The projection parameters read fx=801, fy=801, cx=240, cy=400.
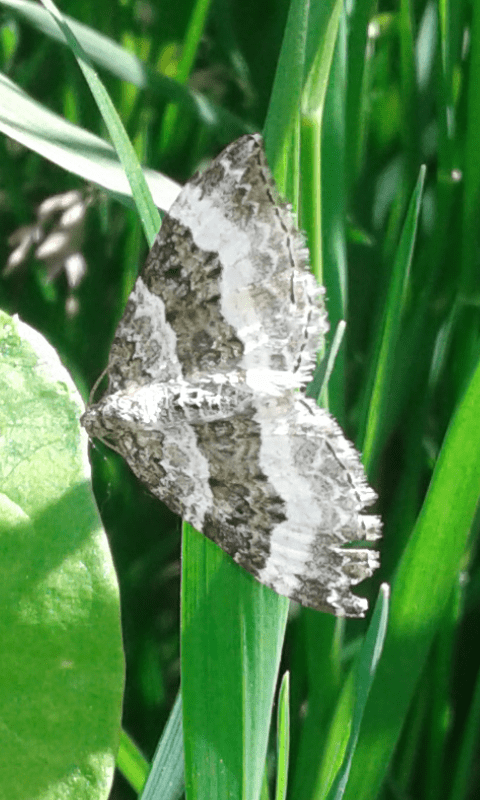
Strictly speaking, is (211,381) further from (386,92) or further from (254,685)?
(386,92)

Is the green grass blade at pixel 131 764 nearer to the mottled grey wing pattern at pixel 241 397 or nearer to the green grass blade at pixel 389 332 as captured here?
the mottled grey wing pattern at pixel 241 397

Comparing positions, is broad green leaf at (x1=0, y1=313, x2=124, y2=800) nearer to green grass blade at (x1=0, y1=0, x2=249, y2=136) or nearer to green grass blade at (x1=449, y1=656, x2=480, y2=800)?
green grass blade at (x1=449, y1=656, x2=480, y2=800)

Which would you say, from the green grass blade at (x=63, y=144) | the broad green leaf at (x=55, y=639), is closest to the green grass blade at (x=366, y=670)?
the broad green leaf at (x=55, y=639)

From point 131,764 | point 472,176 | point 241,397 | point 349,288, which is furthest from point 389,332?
point 131,764

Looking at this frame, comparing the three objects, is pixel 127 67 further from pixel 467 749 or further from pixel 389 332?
pixel 467 749

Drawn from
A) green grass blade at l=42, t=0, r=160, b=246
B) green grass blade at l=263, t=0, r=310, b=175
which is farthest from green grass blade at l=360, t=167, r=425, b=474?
green grass blade at l=42, t=0, r=160, b=246

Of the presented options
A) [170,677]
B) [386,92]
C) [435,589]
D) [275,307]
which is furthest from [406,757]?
[386,92]
